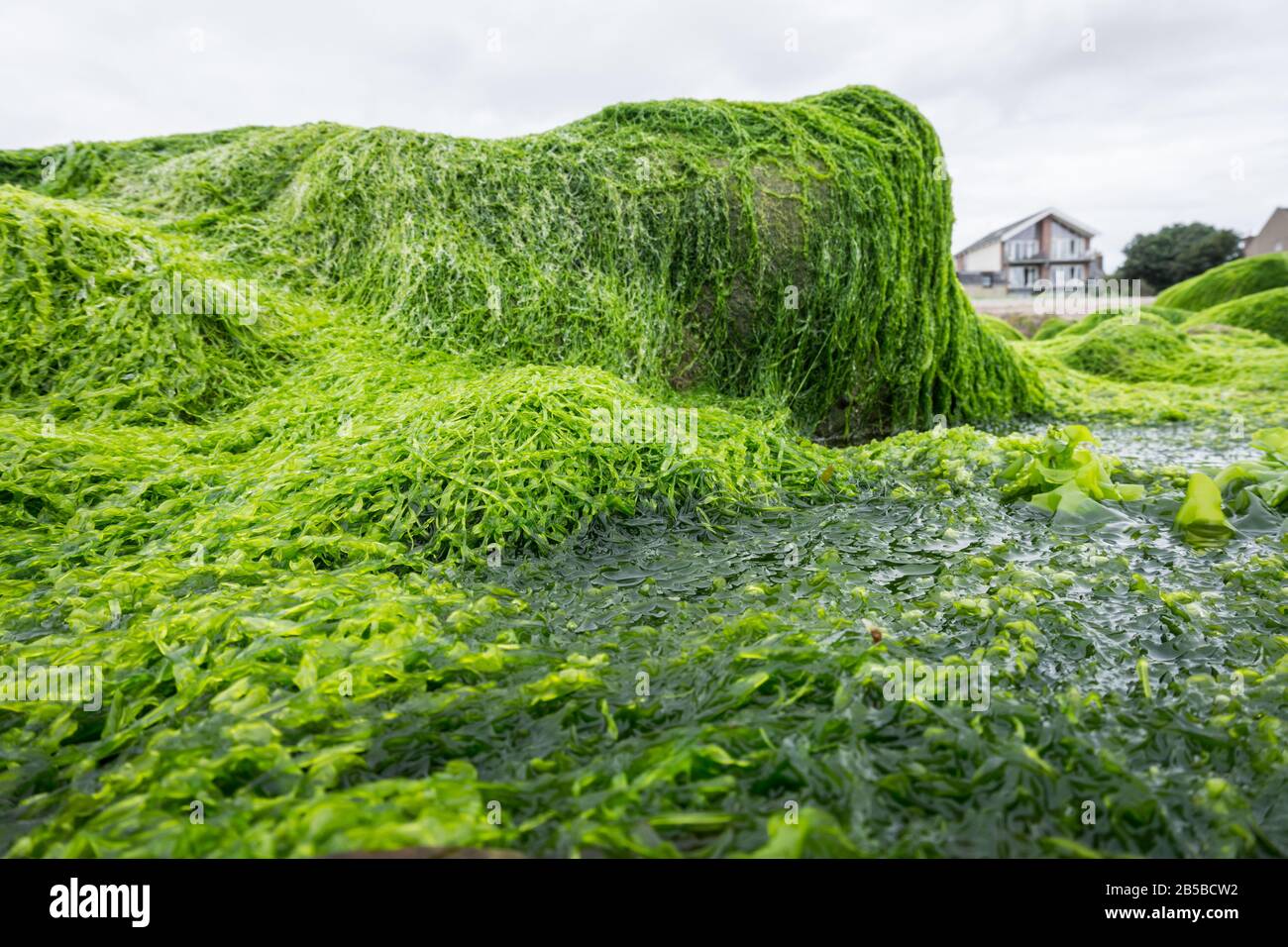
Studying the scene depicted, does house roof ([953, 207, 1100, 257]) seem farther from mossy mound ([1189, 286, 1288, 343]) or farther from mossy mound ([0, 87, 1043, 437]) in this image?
mossy mound ([0, 87, 1043, 437])

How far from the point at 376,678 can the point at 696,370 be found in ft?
13.1

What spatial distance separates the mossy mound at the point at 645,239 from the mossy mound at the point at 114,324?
2.65 ft

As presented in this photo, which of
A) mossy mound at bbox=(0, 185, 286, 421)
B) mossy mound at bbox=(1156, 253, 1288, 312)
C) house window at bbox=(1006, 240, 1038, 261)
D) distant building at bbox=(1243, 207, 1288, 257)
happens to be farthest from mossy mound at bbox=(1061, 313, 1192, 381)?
distant building at bbox=(1243, 207, 1288, 257)

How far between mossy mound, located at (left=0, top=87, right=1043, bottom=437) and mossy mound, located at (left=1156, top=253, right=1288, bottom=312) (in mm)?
17762

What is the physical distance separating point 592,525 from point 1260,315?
16392mm

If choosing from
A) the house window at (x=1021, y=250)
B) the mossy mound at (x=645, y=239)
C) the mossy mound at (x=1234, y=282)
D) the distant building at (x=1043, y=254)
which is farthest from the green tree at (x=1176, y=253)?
the mossy mound at (x=645, y=239)

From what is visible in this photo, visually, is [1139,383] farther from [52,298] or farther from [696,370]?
[52,298]

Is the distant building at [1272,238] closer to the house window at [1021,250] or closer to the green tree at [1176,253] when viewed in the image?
the green tree at [1176,253]

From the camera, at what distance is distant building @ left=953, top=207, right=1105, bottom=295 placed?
40000 mm

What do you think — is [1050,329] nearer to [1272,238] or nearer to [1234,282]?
[1234,282]

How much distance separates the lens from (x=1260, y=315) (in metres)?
13.7
